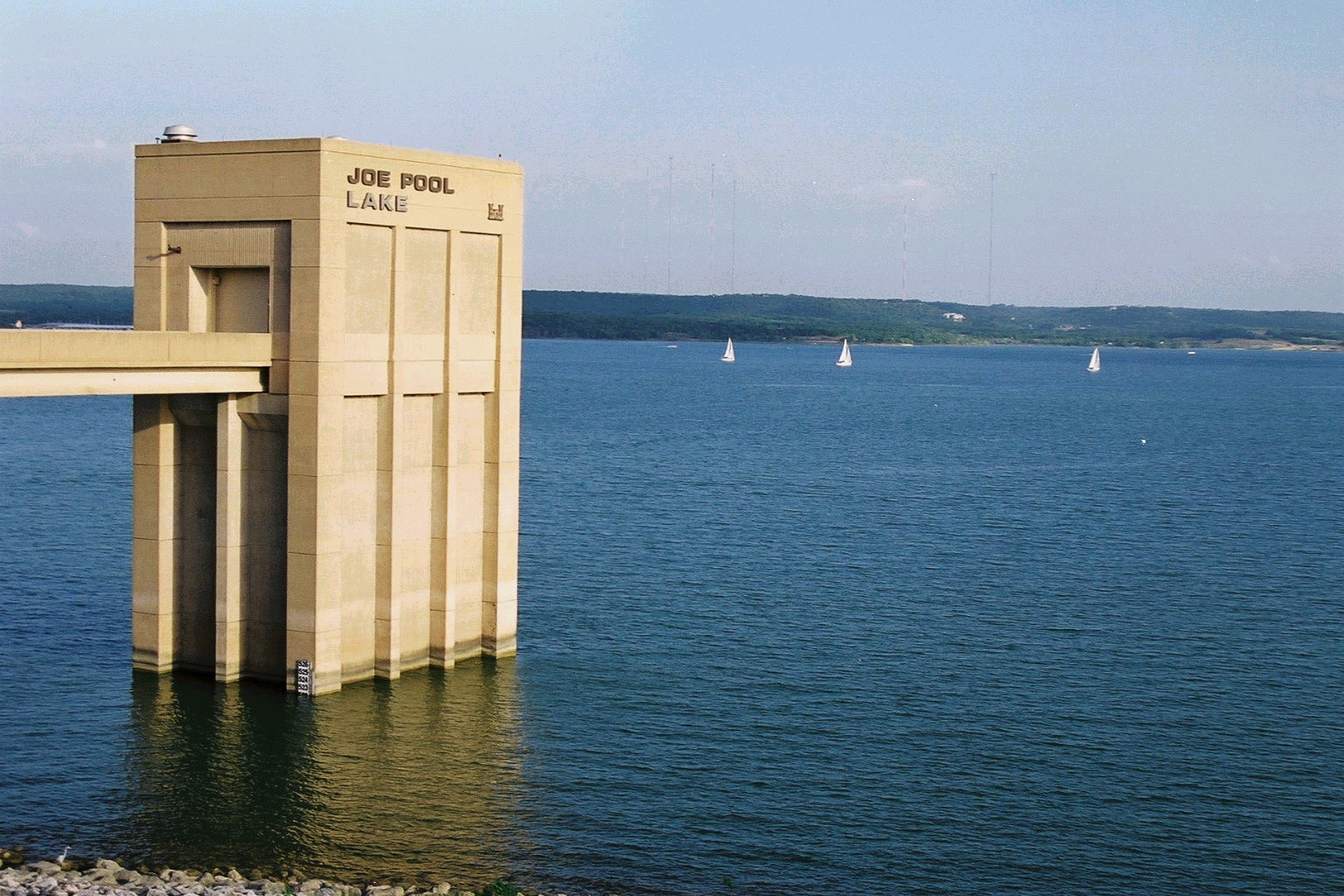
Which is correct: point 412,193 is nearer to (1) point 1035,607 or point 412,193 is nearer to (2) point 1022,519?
(1) point 1035,607

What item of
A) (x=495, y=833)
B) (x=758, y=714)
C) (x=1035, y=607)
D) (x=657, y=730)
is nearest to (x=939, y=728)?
(x=758, y=714)

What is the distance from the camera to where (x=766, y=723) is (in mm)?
37469

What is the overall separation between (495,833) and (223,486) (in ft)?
38.4

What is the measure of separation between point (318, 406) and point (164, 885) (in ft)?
42.2

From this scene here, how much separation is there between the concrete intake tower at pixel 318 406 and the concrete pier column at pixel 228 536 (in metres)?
0.05

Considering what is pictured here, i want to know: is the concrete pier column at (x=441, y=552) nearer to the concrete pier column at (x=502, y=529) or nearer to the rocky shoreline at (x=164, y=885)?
the concrete pier column at (x=502, y=529)

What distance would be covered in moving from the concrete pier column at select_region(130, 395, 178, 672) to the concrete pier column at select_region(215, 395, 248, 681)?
4.69 feet

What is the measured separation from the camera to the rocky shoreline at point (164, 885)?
24781mm

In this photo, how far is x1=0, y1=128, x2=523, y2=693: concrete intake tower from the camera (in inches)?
1411

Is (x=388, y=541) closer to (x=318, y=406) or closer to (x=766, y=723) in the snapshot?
(x=318, y=406)

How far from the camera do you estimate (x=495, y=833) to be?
29.7 m

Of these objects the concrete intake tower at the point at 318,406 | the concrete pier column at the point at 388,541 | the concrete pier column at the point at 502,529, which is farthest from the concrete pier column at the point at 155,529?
the concrete pier column at the point at 502,529

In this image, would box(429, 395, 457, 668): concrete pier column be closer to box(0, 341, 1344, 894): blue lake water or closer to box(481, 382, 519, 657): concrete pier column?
box(0, 341, 1344, 894): blue lake water

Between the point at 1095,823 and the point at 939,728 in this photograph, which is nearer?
the point at 1095,823
